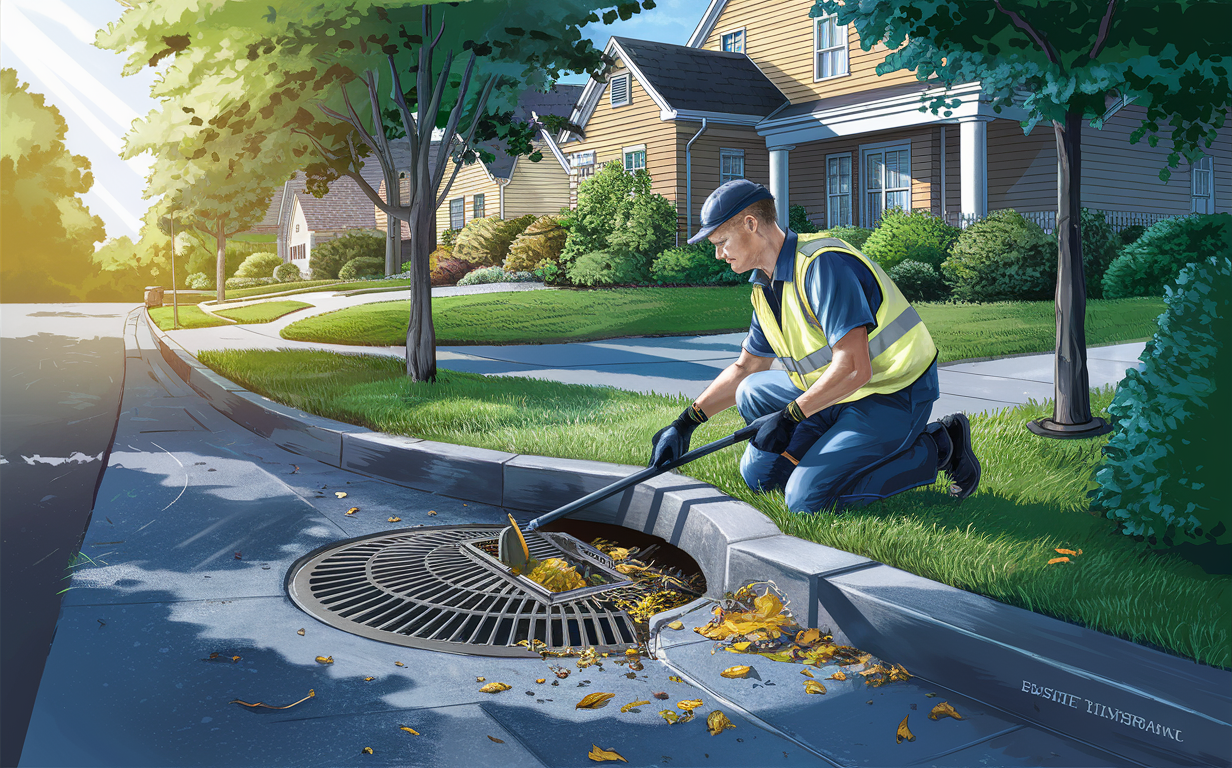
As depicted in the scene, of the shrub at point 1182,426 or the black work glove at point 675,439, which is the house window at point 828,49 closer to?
the black work glove at point 675,439

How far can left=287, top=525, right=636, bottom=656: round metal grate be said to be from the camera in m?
3.61

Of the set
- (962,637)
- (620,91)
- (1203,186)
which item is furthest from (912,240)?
(962,637)

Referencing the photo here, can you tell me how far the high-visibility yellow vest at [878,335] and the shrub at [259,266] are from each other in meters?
48.5

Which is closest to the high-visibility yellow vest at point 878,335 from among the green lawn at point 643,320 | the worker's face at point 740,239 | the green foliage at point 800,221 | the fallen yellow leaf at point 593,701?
the worker's face at point 740,239

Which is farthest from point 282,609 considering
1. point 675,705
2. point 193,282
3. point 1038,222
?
point 193,282

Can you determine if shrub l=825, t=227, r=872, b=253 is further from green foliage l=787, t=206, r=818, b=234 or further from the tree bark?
the tree bark

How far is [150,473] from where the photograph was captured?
6.54m

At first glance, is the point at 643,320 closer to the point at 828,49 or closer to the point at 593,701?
the point at 828,49

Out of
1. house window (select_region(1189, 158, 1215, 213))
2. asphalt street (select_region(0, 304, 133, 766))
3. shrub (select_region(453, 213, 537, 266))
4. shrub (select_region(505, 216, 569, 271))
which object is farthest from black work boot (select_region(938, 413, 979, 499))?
shrub (select_region(453, 213, 537, 266))

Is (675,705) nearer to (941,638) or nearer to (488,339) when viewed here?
(941,638)

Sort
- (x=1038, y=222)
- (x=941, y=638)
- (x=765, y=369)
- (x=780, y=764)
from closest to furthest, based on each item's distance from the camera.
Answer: (x=780, y=764) → (x=941, y=638) → (x=765, y=369) → (x=1038, y=222)

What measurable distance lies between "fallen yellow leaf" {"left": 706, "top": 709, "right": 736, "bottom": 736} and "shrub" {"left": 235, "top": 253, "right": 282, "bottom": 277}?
4963 centimetres

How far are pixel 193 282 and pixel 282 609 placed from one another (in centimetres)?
5243

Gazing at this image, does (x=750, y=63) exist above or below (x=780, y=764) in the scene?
above
